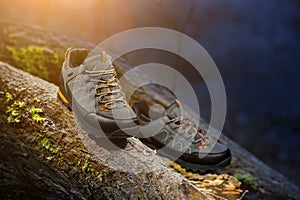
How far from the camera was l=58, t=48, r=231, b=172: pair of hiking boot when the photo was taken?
241 centimetres

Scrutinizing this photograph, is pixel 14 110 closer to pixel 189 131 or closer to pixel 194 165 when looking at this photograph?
pixel 189 131

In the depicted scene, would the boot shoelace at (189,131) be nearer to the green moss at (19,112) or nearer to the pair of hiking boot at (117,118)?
the pair of hiking boot at (117,118)

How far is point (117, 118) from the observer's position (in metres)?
2.34

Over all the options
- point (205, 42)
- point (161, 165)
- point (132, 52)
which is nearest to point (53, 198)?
point (161, 165)

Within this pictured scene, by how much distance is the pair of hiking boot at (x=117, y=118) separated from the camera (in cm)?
241

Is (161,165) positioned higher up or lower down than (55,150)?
higher up

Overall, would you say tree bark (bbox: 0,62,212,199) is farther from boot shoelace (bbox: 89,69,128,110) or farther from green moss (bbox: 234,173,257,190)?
green moss (bbox: 234,173,257,190)

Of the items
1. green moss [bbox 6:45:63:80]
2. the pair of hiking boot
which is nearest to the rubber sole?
the pair of hiking boot

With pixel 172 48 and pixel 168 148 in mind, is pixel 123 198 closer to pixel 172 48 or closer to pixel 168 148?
pixel 168 148

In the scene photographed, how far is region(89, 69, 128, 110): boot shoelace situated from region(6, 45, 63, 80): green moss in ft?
6.29

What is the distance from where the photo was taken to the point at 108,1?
771 centimetres

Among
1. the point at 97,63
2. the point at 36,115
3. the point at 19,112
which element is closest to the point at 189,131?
the point at 97,63

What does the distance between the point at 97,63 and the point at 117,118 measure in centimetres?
54

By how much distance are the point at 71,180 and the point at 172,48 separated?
610 centimetres
